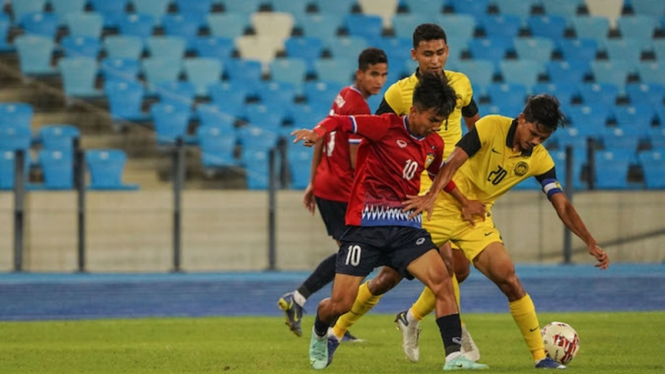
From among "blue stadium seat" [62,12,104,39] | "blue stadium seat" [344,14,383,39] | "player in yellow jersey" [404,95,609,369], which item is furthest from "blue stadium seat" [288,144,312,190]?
"player in yellow jersey" [404,95,609,369]

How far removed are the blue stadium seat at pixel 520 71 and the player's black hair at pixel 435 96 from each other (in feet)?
46.9

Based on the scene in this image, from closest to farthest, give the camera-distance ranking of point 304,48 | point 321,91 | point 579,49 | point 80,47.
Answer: point 321,91 → point 80,47 → point 304,48 → point 579,49

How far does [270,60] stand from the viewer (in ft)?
69.2

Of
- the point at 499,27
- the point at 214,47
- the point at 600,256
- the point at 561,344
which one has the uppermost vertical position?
the point at 499,27

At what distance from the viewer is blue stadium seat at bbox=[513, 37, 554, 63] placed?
860 inches

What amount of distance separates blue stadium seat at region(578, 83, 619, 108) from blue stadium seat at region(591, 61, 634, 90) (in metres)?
0.47

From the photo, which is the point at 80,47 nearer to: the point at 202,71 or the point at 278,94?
the point at 202,71

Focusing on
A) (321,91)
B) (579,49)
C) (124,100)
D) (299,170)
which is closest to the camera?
(299,170)

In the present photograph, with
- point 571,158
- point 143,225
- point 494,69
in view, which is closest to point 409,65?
point 494,69

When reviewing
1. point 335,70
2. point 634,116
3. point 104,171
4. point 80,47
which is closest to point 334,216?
point 104,171

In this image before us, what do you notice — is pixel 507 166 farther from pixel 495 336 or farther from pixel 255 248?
pixel 255 248

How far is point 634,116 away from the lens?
66.7 ft

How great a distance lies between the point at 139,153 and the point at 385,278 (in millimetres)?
10693

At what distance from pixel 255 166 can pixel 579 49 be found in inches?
318
